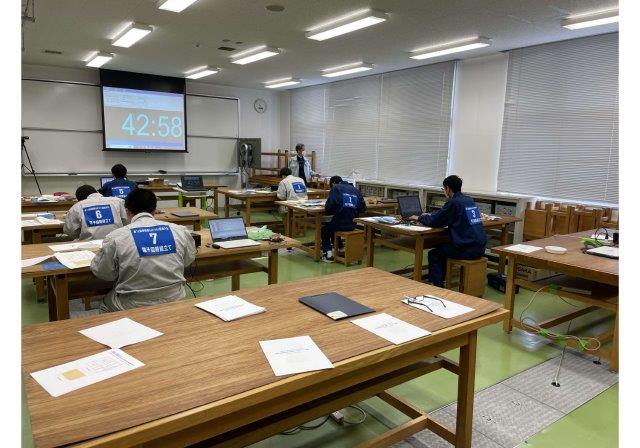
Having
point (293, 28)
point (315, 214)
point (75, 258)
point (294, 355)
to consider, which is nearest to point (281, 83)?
point (293, 28)

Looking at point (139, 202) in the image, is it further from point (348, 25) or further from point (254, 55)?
point (254, 55)

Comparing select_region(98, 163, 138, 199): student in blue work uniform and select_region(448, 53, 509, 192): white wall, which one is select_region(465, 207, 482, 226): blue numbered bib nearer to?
select_region(448, 53, 509, 192): white wall

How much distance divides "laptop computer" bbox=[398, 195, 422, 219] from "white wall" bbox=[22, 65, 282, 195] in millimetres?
6656

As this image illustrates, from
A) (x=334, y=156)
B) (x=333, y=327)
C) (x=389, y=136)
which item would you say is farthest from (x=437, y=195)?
(x=333, y=327)

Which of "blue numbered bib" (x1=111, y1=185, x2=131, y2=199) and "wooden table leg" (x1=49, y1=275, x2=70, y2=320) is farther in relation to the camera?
"blue numbered bib" (x1=111, y1=185, x2=131, y2=199)

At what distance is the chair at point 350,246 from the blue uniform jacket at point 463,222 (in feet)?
5.03

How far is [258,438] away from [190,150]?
31.1 ft

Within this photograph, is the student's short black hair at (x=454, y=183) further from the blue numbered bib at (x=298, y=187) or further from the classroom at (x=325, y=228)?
the blue numbered bib at (x=298, y=187)

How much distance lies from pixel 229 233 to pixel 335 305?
190 centimetres

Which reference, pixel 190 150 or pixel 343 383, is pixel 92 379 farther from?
pixel 190 150

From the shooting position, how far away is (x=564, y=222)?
5664 millimetres

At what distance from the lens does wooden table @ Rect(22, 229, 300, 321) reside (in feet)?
9.21

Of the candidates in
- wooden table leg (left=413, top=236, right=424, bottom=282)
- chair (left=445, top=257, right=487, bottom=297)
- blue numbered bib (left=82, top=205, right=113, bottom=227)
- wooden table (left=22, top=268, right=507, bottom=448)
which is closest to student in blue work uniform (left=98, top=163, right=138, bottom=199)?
blue numbered bib (left=82, top=205, right=113, bottom=227)

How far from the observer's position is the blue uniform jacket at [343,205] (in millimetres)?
5746
